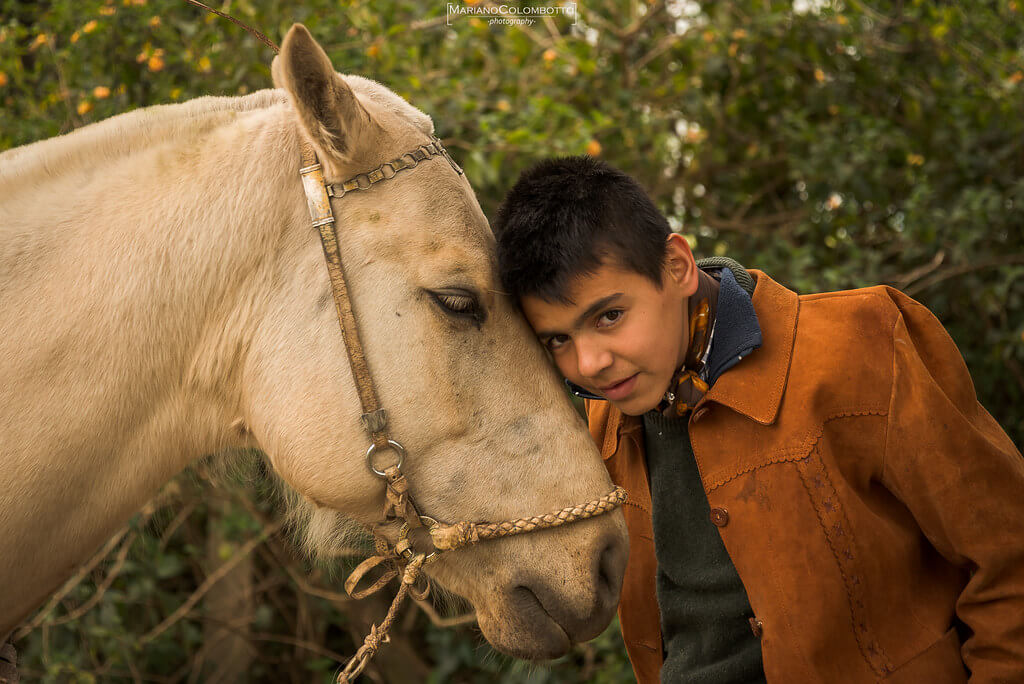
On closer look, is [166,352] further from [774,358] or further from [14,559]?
[774,358]

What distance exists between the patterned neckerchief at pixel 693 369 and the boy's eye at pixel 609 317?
0.67 ft

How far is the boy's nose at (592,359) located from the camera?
1.50 m

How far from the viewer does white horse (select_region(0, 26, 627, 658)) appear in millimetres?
1419

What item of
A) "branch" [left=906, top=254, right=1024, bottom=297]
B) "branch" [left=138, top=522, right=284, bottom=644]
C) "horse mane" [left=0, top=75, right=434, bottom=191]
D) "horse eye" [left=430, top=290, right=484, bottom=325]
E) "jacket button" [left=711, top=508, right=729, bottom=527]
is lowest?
"branch" [left=138, top=522, right=284, bottom=644]

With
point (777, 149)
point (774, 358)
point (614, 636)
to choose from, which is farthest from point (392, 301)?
point (777, 149)

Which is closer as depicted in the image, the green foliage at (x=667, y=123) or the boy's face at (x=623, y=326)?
the boy's face at (x=623, y=326)

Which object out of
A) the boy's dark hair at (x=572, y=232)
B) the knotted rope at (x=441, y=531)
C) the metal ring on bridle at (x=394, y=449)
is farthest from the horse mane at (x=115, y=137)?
the knotted rope at (x=441, y=531)

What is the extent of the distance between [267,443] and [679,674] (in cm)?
97

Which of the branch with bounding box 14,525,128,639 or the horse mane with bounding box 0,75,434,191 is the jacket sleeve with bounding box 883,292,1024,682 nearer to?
the horse mane with bounding box 0,75,434,191

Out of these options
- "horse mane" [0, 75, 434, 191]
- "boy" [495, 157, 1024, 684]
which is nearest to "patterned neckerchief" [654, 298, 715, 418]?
"boy" [495, 157, 1024, 684]

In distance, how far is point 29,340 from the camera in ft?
4.46

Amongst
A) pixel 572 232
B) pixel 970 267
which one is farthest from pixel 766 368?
pixel 970 267

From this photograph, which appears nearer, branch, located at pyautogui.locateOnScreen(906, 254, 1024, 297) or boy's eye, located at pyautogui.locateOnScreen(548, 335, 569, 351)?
boy's eye, located at pyautogui.locateOnScreen(548, 335, 569, 351)

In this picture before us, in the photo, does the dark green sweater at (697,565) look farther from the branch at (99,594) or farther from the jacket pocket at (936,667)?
the branch at (99,594)
